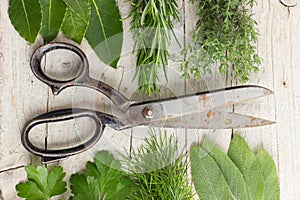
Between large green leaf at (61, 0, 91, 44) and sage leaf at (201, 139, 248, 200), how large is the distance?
0.40 metres

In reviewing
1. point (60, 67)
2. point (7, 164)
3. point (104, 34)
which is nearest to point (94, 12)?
point (104, 34)

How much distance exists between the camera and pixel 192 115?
1291 mm

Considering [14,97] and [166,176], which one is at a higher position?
[14,97]

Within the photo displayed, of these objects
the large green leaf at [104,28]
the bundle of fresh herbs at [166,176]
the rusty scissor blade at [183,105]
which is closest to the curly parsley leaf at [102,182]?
the bundle of fresh herbs at [166,176]

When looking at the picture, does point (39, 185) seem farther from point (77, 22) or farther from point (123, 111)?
point (77, 22)

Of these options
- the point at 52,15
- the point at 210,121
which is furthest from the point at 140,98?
the point at 52,15

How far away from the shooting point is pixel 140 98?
1.32m

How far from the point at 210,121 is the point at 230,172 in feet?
0.48

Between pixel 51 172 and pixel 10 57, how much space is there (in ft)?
0.93

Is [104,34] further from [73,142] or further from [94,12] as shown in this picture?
[73,142]

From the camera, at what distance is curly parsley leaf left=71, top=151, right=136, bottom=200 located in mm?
1279

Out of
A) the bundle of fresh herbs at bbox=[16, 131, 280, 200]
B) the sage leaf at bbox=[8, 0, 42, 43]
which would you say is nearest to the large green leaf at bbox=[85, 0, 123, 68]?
the sage leaf at bbox=[8, 0, 42, 43]

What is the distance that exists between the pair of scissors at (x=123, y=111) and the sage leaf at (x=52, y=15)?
36mm

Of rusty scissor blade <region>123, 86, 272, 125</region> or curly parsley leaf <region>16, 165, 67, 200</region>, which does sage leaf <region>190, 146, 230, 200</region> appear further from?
curly parsley leaf <region>16, 165, 67, 200</region>
